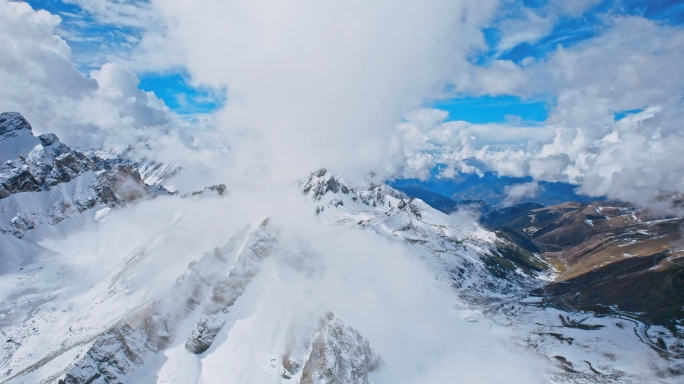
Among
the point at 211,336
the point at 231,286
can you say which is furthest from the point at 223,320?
the point at 231,286

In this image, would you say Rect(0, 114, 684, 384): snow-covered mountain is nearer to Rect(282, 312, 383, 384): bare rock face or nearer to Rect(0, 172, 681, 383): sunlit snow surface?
Rect(282, 312, 383, 384): bare rock face

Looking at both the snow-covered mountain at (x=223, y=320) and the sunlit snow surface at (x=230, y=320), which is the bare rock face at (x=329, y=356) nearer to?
the snow-covered mountain at (x=223, y=320)

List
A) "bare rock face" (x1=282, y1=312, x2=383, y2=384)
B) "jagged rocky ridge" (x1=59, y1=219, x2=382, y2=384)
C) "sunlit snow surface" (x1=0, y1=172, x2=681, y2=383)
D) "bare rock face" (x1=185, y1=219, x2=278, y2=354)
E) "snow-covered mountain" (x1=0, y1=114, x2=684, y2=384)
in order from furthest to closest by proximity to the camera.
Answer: "bare rock face" (x1=185, y1=219, x2=278, y2=354), "sunlit snow surface" (x1=0, y1=172, x2=681, y2=383), "snow-covered mountain" (x1=0, y1=114, x2=684, y2=384), "bare rock face" (x1=282, y1=312, x2=383, y2=384), "jagged rocky ridge" (x1=59, y1=219, x2=382, y2=384)

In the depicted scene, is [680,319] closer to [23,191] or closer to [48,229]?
[48,229]

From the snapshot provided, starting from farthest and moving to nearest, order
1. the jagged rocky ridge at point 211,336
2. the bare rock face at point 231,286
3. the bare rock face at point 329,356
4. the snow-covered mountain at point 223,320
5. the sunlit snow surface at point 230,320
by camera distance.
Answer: the bare rock face at point 231,286, the sunlit snow surface at point 230,320, the snow-covered mountain at point 223,320, the bare rock face at point 329,356, the jagged rocky ridge at point 211,336

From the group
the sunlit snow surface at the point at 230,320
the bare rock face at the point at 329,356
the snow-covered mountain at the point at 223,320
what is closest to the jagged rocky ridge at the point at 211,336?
the bare rock face at the point at 329,356

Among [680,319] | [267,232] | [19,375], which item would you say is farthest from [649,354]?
[19,375]

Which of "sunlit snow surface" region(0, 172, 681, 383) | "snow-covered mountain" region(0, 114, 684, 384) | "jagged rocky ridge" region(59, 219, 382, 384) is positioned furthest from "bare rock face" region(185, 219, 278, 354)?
"sunlit snow surface" region(0, 172, 681, 383)

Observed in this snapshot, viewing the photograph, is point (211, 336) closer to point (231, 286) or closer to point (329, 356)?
point (231, 286)

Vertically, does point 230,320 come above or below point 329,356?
above
